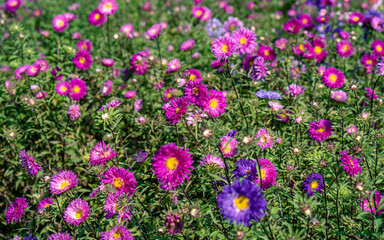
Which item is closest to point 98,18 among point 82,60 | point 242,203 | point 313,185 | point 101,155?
point 82,60

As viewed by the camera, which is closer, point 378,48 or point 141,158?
point 141,158

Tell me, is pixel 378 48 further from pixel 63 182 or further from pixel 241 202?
pixel 63 182

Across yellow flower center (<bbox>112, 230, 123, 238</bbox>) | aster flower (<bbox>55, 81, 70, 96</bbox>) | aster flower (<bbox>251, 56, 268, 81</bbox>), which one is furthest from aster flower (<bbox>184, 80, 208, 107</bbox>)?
aster flower (<bbox>55, 81, 70, 96</bbox>)

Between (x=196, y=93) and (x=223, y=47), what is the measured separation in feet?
1.81

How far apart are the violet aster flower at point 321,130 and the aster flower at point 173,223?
5.24ft

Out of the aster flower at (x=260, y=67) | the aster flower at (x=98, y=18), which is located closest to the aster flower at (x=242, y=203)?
the aster flower at (x=260, y=67)

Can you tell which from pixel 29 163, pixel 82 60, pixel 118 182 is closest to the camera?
pixel 118 182

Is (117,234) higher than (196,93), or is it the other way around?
(196,93)

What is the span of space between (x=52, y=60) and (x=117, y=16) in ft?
10.5

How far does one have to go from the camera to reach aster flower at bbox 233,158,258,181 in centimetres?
216

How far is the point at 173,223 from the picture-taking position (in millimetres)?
1829

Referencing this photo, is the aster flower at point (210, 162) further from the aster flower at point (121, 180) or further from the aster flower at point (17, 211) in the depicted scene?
the aster flower at point (17, 211)

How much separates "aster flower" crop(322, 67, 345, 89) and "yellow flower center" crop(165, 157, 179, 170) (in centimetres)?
208

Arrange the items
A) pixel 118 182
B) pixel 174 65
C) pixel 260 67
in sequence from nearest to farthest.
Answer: pixel 118 182 → pixel 260 67 → pixel 174 65
